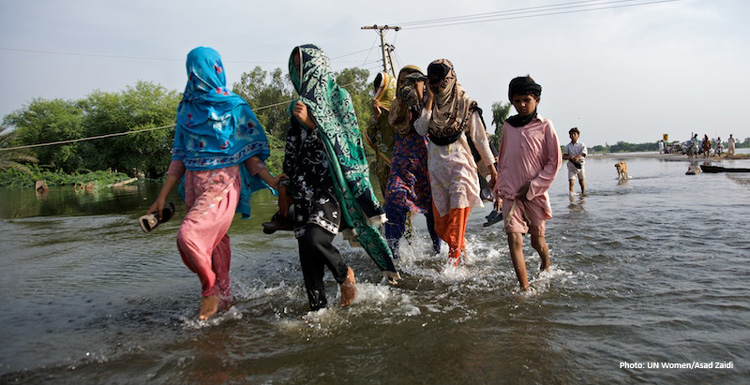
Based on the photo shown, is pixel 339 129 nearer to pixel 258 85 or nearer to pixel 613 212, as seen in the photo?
pixel 613 212

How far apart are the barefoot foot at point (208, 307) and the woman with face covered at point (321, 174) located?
2.25 ft

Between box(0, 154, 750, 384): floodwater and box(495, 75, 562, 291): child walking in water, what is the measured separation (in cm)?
46

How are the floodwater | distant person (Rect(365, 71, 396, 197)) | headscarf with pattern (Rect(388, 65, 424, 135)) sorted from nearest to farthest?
the floodwater → headscarf with pattern (Rect(388, 65, 424, 135)) → distant person (Rect(365, 71, 396, 197))

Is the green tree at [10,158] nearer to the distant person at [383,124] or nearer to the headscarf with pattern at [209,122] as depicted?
the distant person at [383,124]

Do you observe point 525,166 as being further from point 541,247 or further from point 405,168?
point 405,168

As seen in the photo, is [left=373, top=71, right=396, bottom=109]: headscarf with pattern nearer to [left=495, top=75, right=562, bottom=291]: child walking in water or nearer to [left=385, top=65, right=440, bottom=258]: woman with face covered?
[left=385, top=65, right=440, bottom=258]: woman with face covered

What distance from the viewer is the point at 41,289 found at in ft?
15.1

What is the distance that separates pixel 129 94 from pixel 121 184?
12.4m

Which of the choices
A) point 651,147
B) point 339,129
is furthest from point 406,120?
A: point 651,147

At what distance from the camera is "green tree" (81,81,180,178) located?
34.6 meters

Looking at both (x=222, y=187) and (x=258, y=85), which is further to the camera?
(x=258, y=85)

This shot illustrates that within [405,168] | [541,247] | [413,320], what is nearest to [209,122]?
[413,320]

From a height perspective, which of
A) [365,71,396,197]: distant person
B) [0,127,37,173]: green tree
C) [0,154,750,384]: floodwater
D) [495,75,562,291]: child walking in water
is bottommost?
[0,154,750,384]: floodwater

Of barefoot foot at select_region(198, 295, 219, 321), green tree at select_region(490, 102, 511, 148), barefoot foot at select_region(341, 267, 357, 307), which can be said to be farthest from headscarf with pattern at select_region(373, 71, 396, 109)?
green tree at select_region(490, 102, 511, 148)
